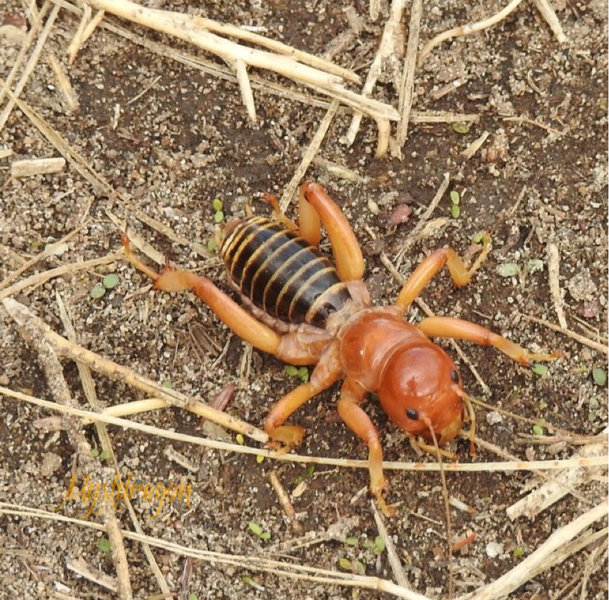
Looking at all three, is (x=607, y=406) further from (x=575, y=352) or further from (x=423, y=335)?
(x=423, y=335)

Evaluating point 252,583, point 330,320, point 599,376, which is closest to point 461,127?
point 330,320

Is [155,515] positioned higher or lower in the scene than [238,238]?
lower

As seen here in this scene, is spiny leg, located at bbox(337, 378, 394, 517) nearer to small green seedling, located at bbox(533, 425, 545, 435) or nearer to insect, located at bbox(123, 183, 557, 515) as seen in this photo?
insect, located at bbox(123, 183, 557, 515)

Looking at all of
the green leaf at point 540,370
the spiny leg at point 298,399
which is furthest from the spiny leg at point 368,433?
the green leaf at point 540,370

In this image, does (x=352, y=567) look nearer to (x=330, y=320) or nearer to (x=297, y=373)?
(x=297, y=373)

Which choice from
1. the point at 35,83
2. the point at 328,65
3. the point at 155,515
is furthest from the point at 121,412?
the point at 328,65

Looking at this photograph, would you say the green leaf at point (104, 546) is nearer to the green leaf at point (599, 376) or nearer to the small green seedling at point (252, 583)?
the small green seedling at point (252, 583)
